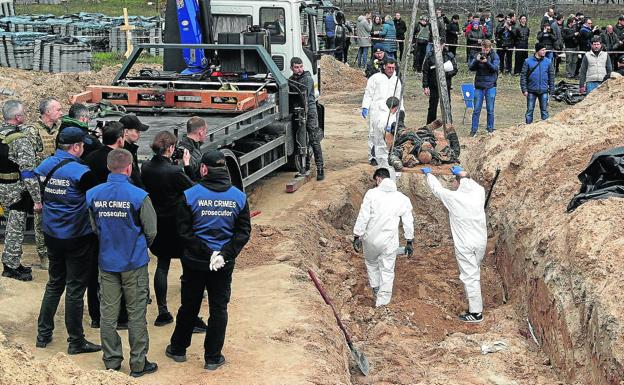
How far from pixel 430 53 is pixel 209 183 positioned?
1145 cm

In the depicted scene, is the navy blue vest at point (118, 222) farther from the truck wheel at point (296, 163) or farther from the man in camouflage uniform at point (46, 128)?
the truck wheel at point (296, 163)

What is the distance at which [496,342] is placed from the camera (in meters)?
10.0

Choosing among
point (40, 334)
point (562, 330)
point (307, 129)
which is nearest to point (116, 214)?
point (40, 334)

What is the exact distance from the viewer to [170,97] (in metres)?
12.9

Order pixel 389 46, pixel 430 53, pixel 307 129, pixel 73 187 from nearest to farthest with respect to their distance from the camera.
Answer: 1. pixel 73 187
2. pixel 307 129
3. pixel 430 53
4. pixel 389 46

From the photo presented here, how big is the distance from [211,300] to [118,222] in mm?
1073

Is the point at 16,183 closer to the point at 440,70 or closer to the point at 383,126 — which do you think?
the point at 383,126

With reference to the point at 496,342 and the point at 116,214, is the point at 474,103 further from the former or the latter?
the point at 116,214

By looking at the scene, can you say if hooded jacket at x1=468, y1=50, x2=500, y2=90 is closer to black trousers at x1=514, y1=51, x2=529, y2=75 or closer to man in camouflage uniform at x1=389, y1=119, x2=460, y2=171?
man in camouflage uniform at x1=389, y1=119, x2=460, y2=171

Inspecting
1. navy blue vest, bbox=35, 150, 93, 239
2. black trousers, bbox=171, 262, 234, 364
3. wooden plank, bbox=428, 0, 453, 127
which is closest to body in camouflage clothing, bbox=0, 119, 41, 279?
navy blue vest, bbox=35, 150, 93, 239

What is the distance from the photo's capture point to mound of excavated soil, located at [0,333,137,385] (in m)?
5.80

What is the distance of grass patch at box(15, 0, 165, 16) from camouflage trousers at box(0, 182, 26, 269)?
32225 millimetres

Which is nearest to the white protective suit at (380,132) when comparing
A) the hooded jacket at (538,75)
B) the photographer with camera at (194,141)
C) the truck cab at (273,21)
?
the truck cab at (273,21)

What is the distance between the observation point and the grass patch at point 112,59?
88.1 ft
